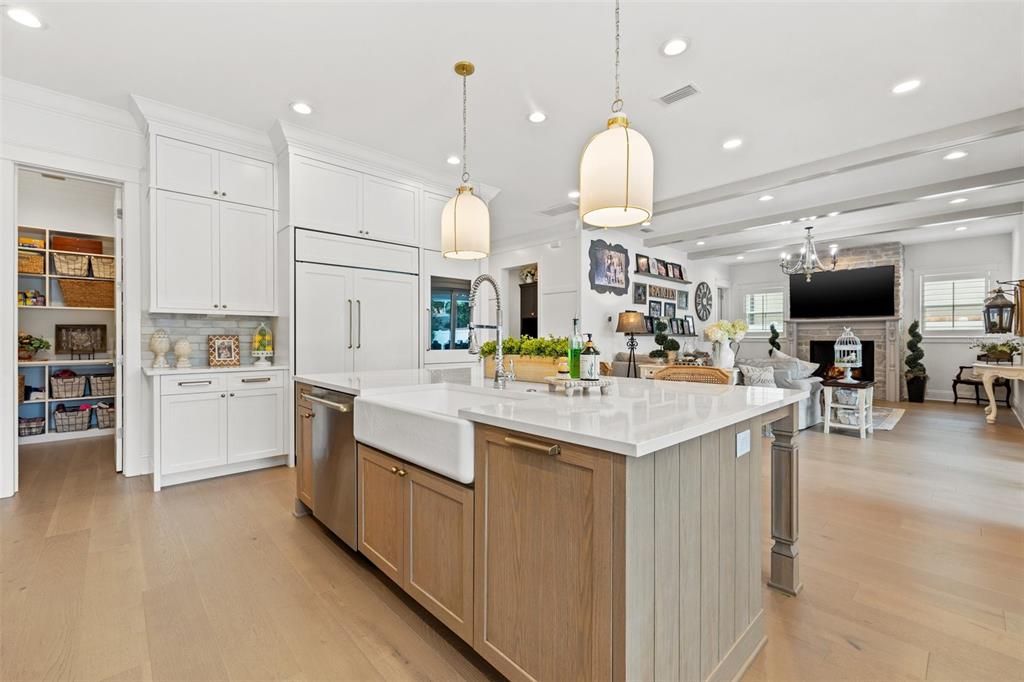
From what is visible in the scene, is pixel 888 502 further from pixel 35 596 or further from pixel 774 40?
pixel 35 596

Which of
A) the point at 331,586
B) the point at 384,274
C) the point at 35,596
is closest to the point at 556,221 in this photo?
the point at 384,274

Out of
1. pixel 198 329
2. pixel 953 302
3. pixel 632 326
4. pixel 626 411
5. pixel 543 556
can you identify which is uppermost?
pixel 953 302

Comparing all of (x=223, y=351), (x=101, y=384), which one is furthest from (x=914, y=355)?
(x=101, y=384)

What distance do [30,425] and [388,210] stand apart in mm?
4159

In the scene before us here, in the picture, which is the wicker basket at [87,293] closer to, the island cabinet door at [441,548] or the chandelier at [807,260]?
the island cabinet door at [441,548]

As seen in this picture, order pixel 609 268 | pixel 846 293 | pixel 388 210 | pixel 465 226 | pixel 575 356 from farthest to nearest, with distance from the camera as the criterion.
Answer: pixel 846 293, pixel 609 268, pixel 388 210, pixel 465 226, pixel 575 356

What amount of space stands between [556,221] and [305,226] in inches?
154

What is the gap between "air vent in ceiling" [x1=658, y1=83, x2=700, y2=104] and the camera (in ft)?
10.3

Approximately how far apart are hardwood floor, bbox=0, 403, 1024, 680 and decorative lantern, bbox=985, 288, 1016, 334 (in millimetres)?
2671

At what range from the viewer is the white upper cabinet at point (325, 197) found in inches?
154

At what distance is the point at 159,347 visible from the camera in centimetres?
360

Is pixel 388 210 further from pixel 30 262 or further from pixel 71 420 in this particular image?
pixel 71 420

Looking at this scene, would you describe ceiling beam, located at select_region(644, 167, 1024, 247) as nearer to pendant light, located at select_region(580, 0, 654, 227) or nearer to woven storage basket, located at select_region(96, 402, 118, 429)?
pendant light, located at select_region(580, 0, 654, 227)

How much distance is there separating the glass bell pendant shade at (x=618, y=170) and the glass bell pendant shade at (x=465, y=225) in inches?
38.7
